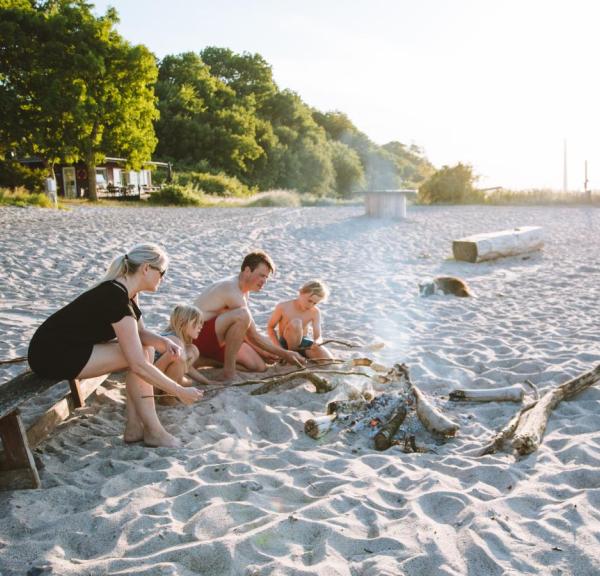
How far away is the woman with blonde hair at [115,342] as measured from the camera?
10.9ft

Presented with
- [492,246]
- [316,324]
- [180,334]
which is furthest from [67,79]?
[180,334]

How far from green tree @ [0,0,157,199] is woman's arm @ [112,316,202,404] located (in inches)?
955

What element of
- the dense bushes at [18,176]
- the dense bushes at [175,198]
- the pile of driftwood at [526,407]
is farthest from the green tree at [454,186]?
the pile of driftwood at [526,407]

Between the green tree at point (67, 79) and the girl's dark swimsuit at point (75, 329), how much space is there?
24089mm

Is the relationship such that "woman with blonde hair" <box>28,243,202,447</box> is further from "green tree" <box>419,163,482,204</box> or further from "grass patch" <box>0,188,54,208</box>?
"green tree" <box>419,163,482,204</box>

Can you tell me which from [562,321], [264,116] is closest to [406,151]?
[264,116]

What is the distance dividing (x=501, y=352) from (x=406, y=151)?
10703 centimetres

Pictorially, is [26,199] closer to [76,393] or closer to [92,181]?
[92,181]

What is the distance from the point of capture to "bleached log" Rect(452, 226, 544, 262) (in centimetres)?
1072

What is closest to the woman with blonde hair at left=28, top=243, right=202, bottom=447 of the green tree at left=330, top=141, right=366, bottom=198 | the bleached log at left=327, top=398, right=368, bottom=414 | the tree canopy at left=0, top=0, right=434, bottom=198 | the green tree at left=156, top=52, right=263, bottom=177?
the bleached log at left=327, top=398, right=368, bottom=414

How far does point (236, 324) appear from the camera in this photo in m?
4.62

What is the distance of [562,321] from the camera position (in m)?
6.40

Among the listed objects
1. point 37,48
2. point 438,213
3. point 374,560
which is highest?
point 37,48

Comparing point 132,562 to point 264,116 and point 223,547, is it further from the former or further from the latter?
point 264,116
